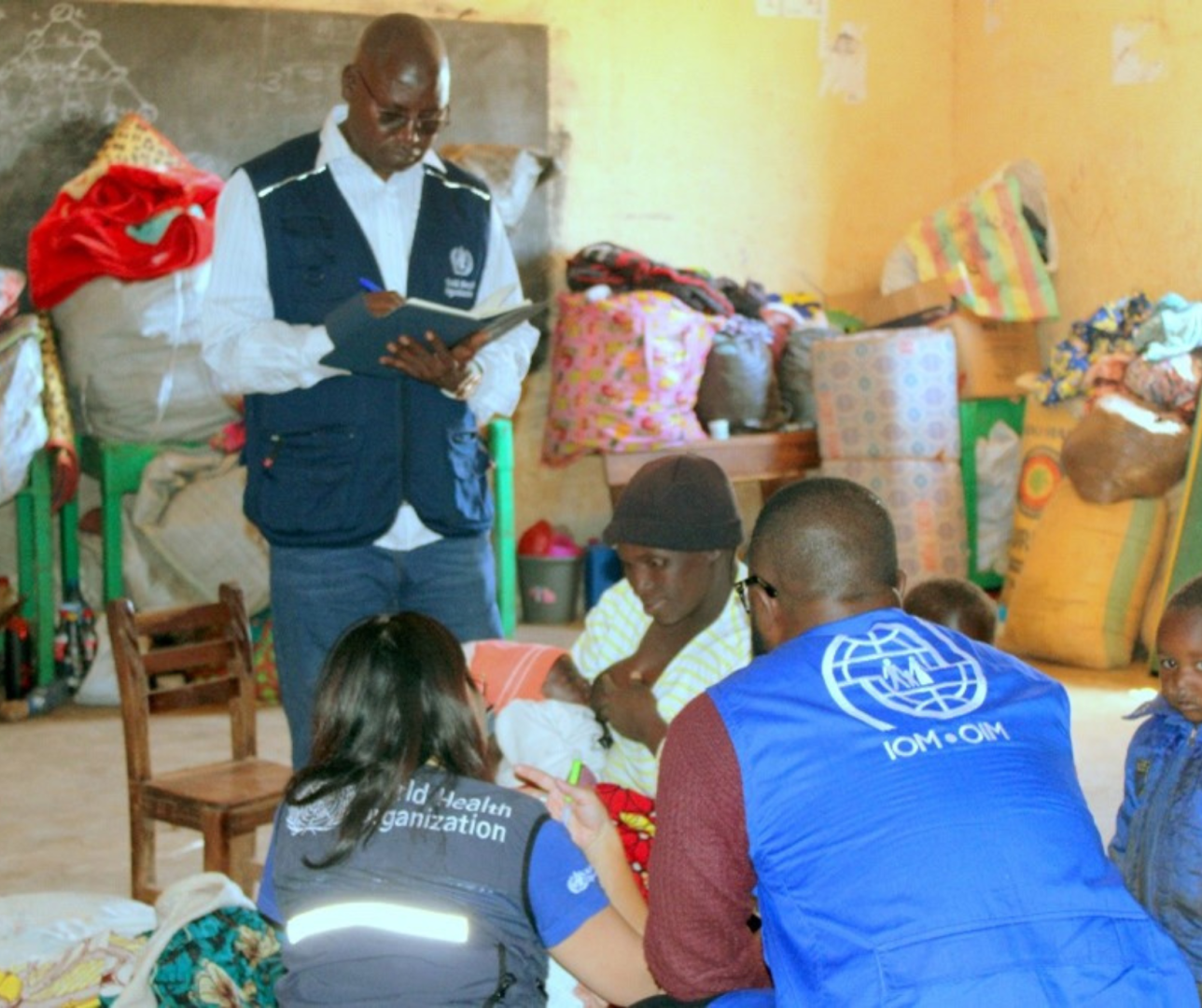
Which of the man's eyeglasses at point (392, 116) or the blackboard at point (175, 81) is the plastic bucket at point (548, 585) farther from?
the man's eyeglasses at point (392, 116)

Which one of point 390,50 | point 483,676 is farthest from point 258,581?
point 390,50

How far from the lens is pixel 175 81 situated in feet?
19.8

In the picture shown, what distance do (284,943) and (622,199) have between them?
538 cm

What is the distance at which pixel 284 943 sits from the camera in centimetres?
183

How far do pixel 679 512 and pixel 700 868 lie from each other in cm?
111

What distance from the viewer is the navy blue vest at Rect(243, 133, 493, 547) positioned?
2797mm

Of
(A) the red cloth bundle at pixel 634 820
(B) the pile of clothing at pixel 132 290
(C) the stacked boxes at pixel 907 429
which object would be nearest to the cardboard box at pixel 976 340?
(C) the stacked boxes at pixel 907 429

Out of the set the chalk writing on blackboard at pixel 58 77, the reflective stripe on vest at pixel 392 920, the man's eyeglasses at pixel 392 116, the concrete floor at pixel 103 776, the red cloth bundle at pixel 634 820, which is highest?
the chalk writing on blackboard at pixel 58 77

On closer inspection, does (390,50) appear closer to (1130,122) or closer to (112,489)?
(112,489)

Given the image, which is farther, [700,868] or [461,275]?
[461,275]

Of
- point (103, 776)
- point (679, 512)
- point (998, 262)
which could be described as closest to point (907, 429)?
point (998, 262)

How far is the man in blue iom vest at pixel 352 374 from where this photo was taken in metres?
2.76

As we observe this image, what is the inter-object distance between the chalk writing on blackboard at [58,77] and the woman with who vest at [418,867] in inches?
181

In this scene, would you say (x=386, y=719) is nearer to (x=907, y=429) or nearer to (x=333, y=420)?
(x=333, y=420)
